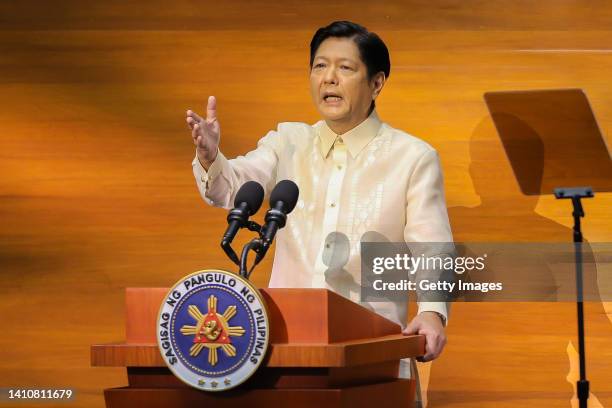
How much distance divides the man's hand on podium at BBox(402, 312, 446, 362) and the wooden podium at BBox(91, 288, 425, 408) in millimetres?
267

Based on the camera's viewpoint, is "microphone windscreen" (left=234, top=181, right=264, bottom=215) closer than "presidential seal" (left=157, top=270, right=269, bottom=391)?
No

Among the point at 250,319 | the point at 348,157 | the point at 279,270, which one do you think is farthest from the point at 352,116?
the point at 250,319

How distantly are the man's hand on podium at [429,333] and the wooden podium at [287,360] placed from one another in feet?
0.88

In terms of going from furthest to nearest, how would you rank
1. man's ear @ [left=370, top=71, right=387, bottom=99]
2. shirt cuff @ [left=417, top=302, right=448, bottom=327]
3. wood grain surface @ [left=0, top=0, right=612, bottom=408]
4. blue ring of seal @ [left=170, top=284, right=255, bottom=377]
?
1. wood grain surface @ [left=0, top=0, right=612, bottom=408]
2. man's ear @ [left=370, top=71, right=387, bottom=99]
3. shirt cuff @ [left=417, top=302, right=448, bottom=327]
4. blue ring of seal @ [left=170, top=284, right=255, bottom=377]

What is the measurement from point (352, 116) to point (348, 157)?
0.12 m

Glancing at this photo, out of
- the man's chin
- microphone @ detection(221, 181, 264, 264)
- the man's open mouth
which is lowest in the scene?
microphone @ detection(221, 181, 264, 264)

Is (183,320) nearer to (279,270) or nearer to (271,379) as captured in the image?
(271,379)

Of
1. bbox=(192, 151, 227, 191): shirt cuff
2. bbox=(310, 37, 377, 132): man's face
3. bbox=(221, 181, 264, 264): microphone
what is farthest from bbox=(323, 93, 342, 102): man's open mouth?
bbox=(221, 181, 264, 264): microphone

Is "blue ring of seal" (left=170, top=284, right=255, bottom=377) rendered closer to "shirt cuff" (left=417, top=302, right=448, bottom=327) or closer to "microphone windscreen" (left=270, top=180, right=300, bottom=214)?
"microphone windscreen" (left=270, top=180, right=300, bottom=214)

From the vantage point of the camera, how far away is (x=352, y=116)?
9.86 ft

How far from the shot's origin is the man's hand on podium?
7.86 ft

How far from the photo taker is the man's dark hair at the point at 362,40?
9.65ft

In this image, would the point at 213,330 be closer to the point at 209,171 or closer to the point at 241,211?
the point at 241,211

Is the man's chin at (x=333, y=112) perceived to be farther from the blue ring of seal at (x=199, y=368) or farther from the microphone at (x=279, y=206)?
the blue ring of seal at (x=199, y=368)
